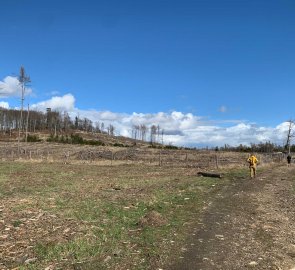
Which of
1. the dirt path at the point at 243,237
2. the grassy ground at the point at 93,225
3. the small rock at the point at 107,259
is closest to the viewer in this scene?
the small rock at the point at 107,259

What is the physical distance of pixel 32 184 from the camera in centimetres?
2184

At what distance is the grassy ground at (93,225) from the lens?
29.6ft

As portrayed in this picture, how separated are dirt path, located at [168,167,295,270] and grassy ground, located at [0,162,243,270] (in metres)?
0.56

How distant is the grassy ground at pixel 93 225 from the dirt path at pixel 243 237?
556mm

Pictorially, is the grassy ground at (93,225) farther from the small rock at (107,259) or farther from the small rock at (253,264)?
the small rock at (253,264)

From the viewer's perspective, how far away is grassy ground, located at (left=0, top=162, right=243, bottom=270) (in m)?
9.03

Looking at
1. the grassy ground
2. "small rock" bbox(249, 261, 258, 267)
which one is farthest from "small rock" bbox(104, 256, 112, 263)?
"small rock" bbox(249, 261, 258, 267)

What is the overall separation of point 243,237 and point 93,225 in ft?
13.9

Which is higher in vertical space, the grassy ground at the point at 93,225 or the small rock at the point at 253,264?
the grassy ground at the point at 93,225

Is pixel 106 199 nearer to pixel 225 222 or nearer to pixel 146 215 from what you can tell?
pixel 146 215

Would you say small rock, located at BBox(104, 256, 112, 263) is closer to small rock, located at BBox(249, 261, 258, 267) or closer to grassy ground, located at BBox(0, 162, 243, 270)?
grassy ground, located at BBox(0, 162, 243, 270)

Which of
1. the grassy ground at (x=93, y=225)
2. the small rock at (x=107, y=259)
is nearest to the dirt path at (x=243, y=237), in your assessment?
the grassy ground at (x=93, y=225)

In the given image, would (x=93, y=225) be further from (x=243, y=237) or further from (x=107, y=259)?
(x=243, y=237)

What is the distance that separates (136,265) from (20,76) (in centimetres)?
5998
